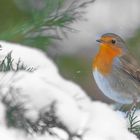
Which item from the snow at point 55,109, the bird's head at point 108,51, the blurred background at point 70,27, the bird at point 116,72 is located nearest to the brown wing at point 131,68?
the bird at point 116,72

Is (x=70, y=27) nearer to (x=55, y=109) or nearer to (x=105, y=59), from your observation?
(x=105, y=59)

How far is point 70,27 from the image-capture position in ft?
13.3

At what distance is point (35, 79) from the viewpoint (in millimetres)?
2029

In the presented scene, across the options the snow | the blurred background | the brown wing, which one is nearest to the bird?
the brown wing

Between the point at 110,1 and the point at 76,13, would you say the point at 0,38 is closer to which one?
the point at 76,13

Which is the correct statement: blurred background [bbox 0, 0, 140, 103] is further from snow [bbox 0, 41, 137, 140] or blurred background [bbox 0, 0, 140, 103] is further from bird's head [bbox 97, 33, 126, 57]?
snow [bbox 0, 41, 137, 140]

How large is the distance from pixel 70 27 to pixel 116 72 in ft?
3.83

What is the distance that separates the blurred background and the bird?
0.84 ft

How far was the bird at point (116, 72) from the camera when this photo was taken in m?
4.86

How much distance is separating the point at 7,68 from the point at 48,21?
1.29 m

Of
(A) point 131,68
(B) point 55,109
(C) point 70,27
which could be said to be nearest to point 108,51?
(A) point 131,68

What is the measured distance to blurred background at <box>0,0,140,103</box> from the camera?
3848mm

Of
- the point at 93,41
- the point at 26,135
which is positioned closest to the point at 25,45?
the point at 26,135

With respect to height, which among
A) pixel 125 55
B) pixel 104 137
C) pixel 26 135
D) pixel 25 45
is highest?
pixel 125 55
